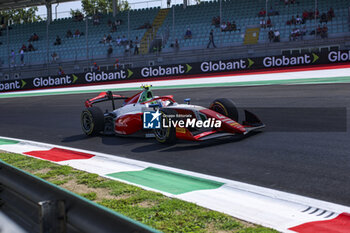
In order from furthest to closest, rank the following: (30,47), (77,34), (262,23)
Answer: (30,47) < (77,34) < (262,23)

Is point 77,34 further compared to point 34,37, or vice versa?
point 34,37

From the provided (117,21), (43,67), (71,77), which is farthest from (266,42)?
(43,67)

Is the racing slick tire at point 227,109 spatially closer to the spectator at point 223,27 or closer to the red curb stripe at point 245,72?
the red curb stripe at point 245,72

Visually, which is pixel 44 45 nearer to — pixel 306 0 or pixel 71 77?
pixel 71 77

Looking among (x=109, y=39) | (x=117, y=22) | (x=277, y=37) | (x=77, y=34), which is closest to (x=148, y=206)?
(x=277, y=37)

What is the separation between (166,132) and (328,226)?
4212mm

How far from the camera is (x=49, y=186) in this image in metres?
2.69

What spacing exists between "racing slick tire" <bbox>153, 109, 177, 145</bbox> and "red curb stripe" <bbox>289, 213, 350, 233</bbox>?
395 cm

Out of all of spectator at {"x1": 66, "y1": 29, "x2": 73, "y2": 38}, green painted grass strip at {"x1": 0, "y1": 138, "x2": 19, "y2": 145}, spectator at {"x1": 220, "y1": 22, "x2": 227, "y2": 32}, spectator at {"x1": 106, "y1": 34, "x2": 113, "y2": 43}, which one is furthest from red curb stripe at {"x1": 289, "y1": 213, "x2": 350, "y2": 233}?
spectator at {"x1": 66, "y1": 29, "x2": 73, "y2": 38}

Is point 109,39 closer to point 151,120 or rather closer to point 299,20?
point 299,20

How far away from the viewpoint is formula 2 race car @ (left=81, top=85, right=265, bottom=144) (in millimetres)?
7086

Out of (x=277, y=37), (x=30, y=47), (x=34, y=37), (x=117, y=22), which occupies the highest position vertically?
(x=117, y=22)

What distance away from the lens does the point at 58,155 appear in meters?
7.23

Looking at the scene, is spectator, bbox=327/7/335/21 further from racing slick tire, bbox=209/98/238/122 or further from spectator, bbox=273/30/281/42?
racing slick tire, bbox=209/98/238/122
